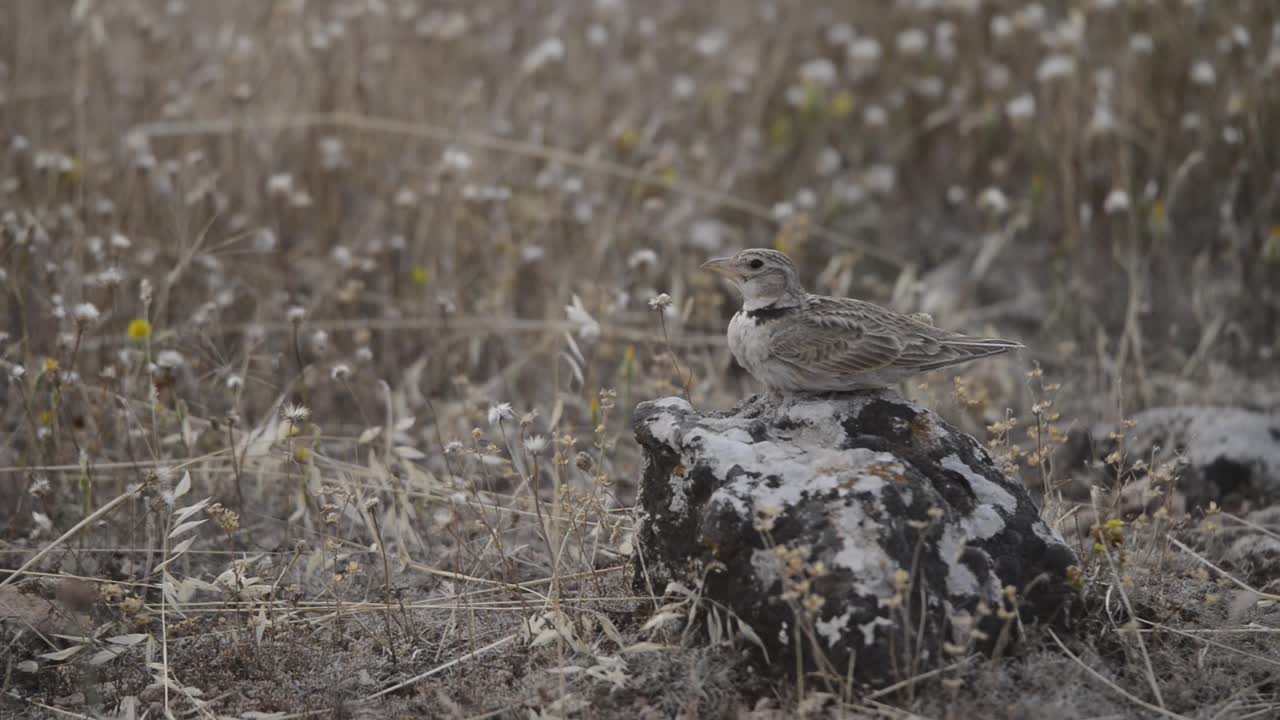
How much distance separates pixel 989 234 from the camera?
311 inches

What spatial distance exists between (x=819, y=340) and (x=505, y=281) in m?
3.13

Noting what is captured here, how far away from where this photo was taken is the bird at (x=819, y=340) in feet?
13.4

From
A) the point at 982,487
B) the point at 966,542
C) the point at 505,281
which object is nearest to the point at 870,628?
the point at 966,542

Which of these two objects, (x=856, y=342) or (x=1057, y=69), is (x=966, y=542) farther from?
(x=1057, y=69)

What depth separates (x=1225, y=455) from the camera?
5.61 metres

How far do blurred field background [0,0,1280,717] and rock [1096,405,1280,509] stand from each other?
364mm

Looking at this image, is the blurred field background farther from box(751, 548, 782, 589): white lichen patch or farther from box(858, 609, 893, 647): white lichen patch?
box(751, 548, 782, 589): white lichen patch

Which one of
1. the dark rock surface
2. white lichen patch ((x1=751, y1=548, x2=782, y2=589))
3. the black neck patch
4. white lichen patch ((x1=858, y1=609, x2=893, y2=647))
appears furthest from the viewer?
the dark rock surface

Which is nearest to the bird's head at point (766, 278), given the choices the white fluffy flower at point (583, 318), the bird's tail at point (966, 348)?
the bird's tail at point (966, 348)

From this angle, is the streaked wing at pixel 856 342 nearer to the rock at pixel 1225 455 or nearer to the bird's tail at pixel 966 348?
the bird's tail at pixel 966 348

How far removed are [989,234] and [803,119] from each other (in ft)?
5.17

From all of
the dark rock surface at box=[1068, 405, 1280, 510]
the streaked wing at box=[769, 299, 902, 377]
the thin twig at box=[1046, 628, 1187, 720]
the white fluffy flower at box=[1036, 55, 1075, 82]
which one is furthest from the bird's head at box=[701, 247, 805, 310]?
the white fluffy flower at box=[1036, 55, 1075, 82]

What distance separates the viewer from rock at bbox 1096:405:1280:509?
5.57 meters

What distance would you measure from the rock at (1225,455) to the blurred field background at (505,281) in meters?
0.36
